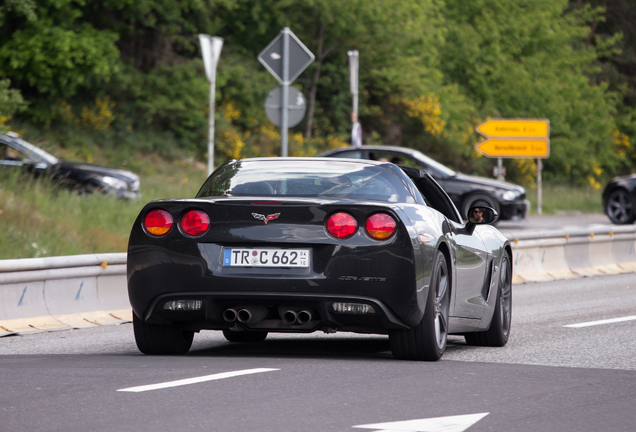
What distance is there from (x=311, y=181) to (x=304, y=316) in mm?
1010

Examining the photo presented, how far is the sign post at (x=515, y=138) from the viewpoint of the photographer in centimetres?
3328

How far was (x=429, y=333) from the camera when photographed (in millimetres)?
7223

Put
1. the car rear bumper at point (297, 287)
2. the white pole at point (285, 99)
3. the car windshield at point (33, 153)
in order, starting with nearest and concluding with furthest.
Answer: the car rear bumper at point (297, 287) < the white pole at point (285, 99) < the car windshield at point (33, 153)

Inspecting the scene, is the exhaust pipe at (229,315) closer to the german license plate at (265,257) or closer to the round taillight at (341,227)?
the german license plate at (265,257)

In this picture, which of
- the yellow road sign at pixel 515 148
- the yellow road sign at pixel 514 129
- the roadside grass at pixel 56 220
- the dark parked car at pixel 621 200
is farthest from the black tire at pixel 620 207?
the roadside grass at pixel 56 220

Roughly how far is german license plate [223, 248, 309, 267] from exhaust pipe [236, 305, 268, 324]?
0.28 m

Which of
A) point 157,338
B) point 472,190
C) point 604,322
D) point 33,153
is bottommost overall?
point 604,322

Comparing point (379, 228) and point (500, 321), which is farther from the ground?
point (379, 228)

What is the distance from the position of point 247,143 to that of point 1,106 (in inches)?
666

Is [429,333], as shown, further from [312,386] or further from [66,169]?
[66,169]

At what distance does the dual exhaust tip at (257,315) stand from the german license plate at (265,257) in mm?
285

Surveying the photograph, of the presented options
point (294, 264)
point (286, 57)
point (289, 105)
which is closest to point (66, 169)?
point (289, 105)

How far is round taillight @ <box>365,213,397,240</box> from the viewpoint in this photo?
6918 millimetres

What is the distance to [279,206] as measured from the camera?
695cm
